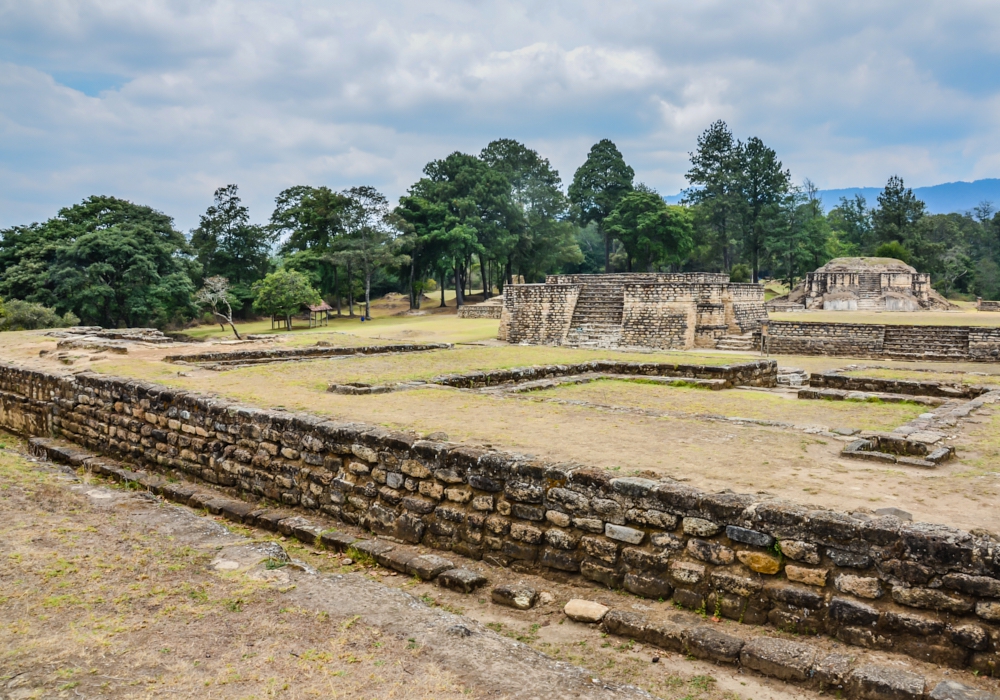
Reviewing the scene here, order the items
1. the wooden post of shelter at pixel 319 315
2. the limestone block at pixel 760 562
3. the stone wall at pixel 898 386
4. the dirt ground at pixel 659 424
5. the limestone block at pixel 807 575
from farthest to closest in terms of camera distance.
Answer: the wooden post of shelter at pixel 319 315, the stone wall at pixel 898 386, the dirt ground at pixel 659 424, the limestone block at pixel 760 562, the limestone block at pixel 807 575

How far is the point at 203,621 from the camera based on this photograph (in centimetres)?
346

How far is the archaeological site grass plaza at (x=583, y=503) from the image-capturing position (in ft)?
10.8

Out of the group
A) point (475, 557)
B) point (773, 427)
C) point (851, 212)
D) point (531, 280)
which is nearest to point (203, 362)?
point (475, 557)

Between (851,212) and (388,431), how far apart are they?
72.7 m

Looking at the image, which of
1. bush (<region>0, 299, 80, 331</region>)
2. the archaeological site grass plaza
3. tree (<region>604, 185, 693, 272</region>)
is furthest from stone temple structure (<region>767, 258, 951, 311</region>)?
bush (<region>0, 299, 80, 331</region>)

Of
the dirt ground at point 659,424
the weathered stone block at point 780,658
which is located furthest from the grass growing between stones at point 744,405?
the weathered stone block at point 780,658

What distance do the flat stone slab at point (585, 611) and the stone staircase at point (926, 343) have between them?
17.7 metres

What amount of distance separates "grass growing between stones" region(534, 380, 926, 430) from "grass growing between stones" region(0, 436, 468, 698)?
16.1 feet

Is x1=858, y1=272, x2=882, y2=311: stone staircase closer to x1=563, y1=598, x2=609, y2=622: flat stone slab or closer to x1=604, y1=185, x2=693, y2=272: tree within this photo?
x1=604, y1=185, x2=693, y2=272: tree

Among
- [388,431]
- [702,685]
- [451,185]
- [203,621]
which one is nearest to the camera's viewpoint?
[702,685]

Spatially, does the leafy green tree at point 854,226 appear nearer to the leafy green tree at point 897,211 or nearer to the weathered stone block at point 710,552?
the leafy green tree at point 897,211

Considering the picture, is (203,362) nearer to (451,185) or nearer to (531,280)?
(451,185)

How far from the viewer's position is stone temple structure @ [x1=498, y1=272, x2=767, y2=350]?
21.7 metres

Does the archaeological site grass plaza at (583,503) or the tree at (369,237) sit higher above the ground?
the tree at (369,237)
